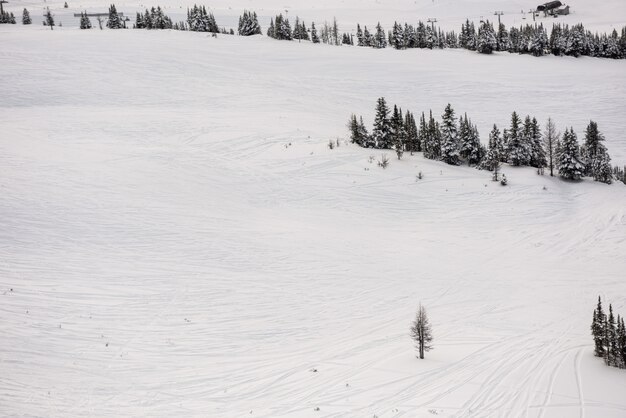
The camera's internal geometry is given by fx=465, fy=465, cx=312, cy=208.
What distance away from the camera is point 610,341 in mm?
18766

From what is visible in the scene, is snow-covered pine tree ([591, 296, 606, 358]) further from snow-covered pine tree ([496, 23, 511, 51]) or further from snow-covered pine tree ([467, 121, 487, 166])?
snow-covered pine tree ([496, 23, 511, 51])

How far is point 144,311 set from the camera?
20891 millimetres

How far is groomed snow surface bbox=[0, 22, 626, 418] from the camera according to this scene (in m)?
16.4

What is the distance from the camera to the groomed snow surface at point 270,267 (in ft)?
53.9

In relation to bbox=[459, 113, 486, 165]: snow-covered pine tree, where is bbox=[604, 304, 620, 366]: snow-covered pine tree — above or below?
below

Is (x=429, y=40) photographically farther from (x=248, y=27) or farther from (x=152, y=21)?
(x=152, y=21)

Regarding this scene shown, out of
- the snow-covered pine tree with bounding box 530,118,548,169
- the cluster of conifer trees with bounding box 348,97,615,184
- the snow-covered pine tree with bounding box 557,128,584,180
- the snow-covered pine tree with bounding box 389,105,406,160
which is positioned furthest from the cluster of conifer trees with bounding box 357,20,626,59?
the snow-covered pine tree with bounding box 557,128,584,180

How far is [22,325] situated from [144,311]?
4659mm

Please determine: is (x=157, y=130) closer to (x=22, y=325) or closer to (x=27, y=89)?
(x=27, y=89)

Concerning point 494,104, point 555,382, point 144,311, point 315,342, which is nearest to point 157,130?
point 144,311

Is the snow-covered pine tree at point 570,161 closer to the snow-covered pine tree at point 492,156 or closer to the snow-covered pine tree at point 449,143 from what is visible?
the snow-covered pine tree at point 492,156

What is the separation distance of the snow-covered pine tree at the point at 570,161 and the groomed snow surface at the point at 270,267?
6.39 ft

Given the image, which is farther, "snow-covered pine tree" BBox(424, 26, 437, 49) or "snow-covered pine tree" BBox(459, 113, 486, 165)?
"snow-covered pine tree" BBox(424, 26, 437, 49)

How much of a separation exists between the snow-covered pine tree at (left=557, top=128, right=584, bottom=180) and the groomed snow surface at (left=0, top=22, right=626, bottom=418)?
1947mm
